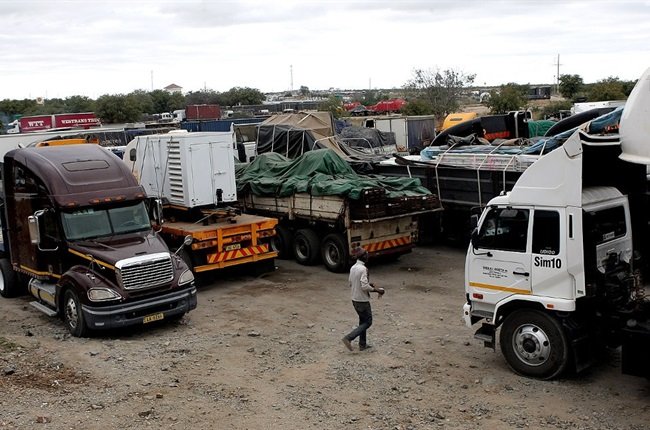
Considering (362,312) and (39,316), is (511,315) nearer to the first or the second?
(362,312)

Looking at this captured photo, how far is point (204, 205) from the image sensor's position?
1516 centimetres

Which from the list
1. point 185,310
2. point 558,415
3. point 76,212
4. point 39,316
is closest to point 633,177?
point 558,415

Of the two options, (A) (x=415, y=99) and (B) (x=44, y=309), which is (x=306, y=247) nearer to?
(B) (x=44, y=309)

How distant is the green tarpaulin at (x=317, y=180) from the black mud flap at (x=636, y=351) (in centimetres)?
754

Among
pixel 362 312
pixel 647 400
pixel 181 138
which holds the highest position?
pixel 181 138

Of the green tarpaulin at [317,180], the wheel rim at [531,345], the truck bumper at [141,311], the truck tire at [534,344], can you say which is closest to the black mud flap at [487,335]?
the truck tire at [534,344]

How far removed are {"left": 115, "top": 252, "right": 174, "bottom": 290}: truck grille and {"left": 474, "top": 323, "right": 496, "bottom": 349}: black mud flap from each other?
17.1 feet

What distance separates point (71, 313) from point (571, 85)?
5982 centimetres

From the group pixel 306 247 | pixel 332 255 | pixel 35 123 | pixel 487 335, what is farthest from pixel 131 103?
pixel 487 335

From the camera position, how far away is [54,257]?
12195 millimetres

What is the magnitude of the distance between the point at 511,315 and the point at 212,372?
4124mm

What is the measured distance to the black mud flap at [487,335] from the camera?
930cm

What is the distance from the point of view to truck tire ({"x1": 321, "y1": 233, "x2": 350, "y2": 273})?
50.7ft

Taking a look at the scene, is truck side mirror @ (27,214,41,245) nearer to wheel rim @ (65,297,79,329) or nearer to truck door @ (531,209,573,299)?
wheel rim @ (65,297,79,329)
